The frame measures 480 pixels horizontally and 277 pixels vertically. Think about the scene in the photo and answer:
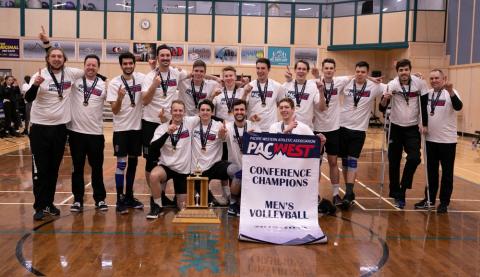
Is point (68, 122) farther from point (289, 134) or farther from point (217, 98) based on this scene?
point (289, 134)

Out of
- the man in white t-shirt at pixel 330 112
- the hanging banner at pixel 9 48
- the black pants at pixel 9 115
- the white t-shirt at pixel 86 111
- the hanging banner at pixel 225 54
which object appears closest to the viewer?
the white t-shirt at pixel 86 111

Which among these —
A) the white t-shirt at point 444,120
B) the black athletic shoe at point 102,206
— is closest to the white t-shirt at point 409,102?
the white t-shirt at point 444,120

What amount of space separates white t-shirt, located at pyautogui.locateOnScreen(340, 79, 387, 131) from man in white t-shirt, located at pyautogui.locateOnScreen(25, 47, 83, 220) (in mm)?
3814

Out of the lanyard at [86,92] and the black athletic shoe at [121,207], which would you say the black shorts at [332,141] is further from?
the lanyard at [86,92]

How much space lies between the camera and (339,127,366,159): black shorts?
7012 mm

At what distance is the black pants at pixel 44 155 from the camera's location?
604 centimetres

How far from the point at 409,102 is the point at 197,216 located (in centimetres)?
345

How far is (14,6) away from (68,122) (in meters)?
20.2

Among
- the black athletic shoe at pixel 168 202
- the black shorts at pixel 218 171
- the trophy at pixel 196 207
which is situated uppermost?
the black shorts at pixel 218 171

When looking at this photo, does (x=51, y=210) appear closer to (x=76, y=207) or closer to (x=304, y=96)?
(x=76, y=207)

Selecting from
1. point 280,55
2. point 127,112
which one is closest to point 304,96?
point 127,112

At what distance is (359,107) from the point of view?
276 inches

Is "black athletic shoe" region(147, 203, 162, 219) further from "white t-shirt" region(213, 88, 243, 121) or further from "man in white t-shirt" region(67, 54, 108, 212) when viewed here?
"white t-shirt" region(213, 88, 243, 121)

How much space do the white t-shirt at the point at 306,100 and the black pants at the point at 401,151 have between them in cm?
131
